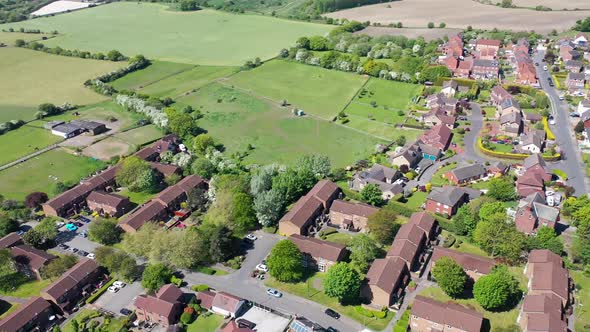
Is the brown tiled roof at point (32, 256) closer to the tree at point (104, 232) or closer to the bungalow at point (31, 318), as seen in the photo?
the tree at point (104, 232)

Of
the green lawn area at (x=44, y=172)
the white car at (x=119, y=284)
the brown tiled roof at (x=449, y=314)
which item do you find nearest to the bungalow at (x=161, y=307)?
the white car at (x=119, y=284)

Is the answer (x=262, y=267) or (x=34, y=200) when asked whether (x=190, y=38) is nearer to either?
(x=34, y=200)

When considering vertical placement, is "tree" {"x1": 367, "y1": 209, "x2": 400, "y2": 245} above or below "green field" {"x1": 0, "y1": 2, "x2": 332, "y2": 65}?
below

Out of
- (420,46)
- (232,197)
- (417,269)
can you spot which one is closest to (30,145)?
(232,197)

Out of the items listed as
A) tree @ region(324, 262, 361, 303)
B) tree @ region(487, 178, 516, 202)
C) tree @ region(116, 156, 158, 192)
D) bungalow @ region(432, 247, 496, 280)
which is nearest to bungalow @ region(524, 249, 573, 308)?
bungalow @ region(432, 247, 496, 280)

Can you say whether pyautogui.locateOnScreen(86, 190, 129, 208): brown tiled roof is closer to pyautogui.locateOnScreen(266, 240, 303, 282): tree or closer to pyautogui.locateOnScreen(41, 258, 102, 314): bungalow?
pyautogui.locateOnScreen(41, 258, 102, 314): bungalow

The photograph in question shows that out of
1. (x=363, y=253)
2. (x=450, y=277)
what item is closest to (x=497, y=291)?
(x=450, y=277)

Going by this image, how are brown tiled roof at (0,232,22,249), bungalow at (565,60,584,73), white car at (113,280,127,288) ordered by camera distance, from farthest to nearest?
bungalow at (565,60,584,73) < brown tiled roof at (0,232,22,249) < white car at (113,280,127,288)
